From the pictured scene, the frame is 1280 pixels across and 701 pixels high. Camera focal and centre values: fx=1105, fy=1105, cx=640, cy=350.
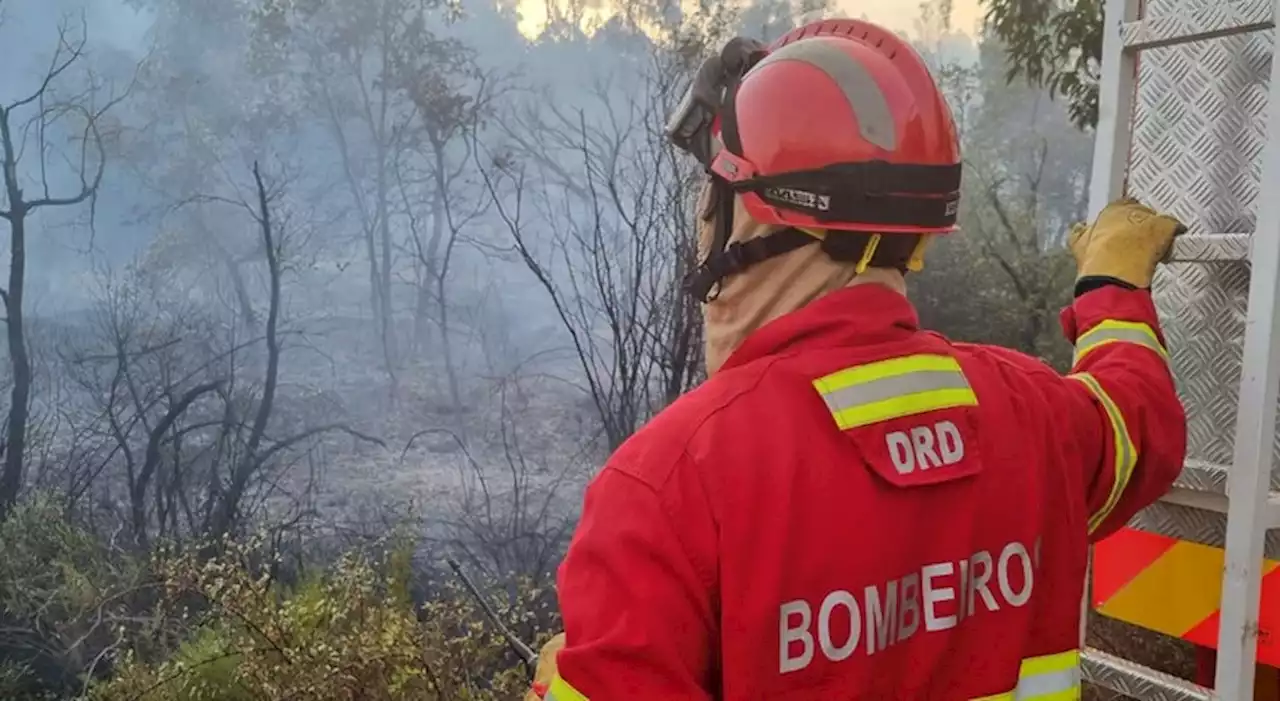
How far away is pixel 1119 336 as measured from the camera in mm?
2100

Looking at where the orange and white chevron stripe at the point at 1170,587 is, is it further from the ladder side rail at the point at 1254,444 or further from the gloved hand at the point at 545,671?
the gloved hand at the point at 545,671

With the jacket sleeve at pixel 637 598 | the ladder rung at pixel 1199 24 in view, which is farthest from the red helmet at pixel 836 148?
the ladder rung at pixel 1199 24

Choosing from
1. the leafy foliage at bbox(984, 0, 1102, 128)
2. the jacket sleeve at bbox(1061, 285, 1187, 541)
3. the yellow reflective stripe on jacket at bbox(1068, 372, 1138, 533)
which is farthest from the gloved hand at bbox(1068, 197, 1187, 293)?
the leafy foliage at bbox(984, 0, 1102, 128)

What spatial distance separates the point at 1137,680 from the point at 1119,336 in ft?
3.05

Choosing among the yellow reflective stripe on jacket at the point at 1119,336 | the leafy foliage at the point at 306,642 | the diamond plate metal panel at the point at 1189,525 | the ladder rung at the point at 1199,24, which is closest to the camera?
the yellow reflective stripe on jacket at the point at 1119,336

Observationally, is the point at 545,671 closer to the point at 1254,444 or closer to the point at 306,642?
the point at 1254,444

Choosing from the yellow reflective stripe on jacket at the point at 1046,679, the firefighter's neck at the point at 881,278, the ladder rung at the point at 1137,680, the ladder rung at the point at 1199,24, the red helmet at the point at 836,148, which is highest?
the ladder rung at the point at 1199,24

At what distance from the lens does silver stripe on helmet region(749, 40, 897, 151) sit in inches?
60.7

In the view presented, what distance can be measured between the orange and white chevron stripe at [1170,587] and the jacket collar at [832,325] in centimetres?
143

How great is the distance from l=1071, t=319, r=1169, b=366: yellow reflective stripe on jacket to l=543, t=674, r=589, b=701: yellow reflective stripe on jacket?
4.08 feet

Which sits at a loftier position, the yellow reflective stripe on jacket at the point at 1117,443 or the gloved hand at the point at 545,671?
the yellow reflective stripe on jacket at the point at 1117,443

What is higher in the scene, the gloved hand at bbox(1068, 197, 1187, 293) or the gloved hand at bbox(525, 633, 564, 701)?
the gloved hand at bbox(1068, 197, 1187, 293)

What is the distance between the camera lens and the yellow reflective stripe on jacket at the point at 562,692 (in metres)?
1.32

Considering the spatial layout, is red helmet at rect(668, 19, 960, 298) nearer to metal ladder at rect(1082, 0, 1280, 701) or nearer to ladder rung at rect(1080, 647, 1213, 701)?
metal ladder at rect(1082, 0, 1280, 701)
